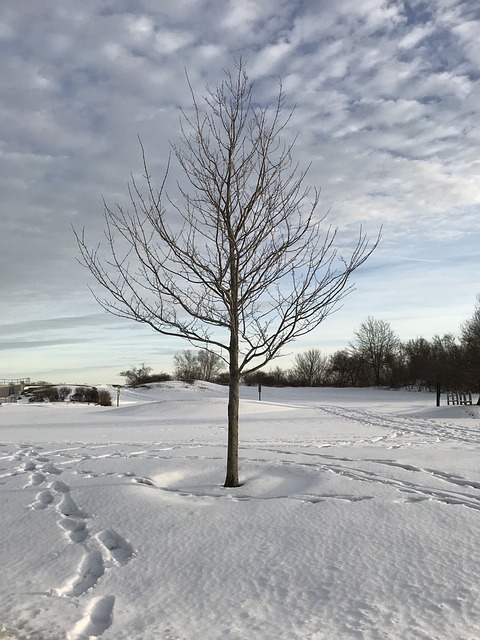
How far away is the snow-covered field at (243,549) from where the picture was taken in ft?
10.1

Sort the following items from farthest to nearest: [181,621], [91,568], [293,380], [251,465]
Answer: [293,380] → [251,465] → [91,568] → [181,621]

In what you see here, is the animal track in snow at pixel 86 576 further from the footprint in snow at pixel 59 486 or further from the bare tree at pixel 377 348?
the bare tree at pixel 377 348

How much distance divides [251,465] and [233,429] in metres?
1.48

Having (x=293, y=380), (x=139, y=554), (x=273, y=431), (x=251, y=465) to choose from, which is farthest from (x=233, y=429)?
(x=293, y=380)

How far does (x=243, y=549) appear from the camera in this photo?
4.15 m

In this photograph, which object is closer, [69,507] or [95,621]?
[95,621]

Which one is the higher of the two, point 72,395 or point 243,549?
point 72,395

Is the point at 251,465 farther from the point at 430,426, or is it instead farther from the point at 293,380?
the point at 293,380

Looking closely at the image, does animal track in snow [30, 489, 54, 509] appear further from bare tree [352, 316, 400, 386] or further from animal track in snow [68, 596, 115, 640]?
bare tree [352, 316, 400, 386]

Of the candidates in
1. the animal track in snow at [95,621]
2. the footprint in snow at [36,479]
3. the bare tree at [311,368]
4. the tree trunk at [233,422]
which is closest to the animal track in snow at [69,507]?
the footprint in snow at [36,479]

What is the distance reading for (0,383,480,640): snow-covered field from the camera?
308cm

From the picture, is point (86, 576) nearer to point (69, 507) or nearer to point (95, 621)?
point (95, 621)

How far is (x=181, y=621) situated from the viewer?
3098 mm

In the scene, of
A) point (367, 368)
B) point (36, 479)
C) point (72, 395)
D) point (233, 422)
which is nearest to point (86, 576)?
point (233, 422)
